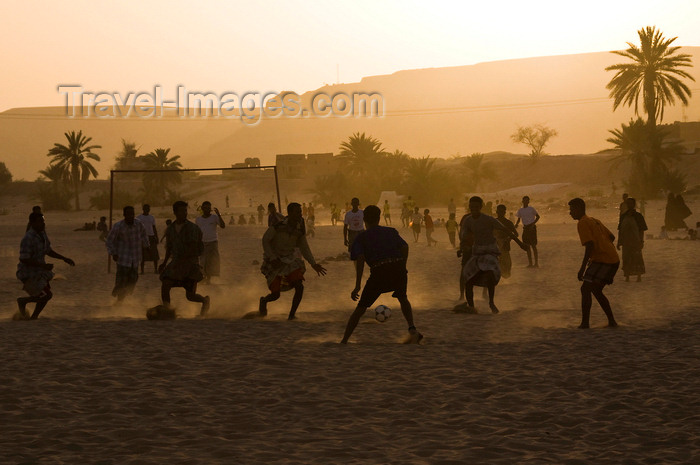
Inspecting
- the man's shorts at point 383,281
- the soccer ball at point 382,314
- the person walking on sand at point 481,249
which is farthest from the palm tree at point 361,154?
the man's shorts at point 383,281

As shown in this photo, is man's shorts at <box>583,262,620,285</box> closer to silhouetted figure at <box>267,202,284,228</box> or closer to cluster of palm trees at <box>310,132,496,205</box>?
silhouetted figure at <box>267,202,284,228</box>

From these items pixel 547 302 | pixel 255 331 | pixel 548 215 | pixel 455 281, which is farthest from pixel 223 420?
pixel 548 215

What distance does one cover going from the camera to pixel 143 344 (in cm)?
1065

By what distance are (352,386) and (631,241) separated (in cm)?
1105

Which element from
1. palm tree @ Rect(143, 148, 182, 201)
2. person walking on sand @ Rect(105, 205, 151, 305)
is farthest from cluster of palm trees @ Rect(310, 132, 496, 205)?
person walking on sand @ Rect(105, 205, 151, 305)

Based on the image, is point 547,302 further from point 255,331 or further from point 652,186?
point 652,186

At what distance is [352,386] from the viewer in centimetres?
821

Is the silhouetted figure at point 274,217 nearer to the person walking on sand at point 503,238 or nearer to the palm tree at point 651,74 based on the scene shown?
the person walking on sand at point 503,238

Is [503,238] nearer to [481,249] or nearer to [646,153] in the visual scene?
[481,249]

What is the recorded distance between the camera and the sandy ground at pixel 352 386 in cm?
614

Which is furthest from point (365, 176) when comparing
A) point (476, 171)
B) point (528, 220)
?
point (528, 220)

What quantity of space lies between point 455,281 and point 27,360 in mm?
11445

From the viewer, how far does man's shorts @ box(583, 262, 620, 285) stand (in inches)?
445

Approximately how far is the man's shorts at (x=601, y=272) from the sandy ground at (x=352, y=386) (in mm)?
667
